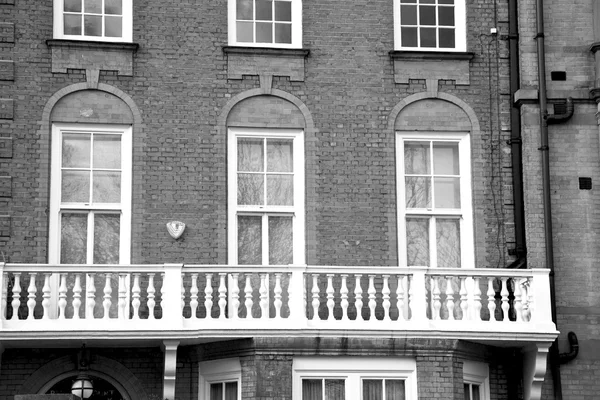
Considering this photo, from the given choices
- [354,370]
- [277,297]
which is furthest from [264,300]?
[354,370]

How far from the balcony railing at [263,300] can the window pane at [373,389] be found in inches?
32.9

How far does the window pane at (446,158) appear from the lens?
21.3 metres

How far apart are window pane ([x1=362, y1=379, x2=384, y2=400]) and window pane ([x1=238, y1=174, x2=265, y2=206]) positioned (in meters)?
3.24

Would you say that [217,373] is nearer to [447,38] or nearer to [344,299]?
[344,299]

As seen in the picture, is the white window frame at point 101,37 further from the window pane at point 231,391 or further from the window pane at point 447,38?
the window pane at point 231,391

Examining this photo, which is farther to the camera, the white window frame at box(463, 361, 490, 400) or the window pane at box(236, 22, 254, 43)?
the window pane at box(236, 22, 254, 43)

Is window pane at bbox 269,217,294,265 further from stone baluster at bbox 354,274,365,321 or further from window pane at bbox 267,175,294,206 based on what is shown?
stone baluster at bbox 354,274,365,321

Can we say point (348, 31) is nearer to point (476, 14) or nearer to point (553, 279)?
point (476, 14)

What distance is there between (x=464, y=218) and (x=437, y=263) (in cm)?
83

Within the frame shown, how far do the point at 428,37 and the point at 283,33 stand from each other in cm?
233

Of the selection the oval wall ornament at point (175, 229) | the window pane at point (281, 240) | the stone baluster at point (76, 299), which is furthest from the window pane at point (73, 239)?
the window pane at point (281, 240)

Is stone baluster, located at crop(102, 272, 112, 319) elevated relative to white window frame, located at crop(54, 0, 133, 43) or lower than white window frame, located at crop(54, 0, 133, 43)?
lower

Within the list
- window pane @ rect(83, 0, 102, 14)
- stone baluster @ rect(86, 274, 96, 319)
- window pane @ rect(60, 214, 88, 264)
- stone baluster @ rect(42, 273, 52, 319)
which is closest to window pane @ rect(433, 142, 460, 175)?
window pane @ rect(60, 214, 88, 264)

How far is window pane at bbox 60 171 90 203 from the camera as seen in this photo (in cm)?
2036
